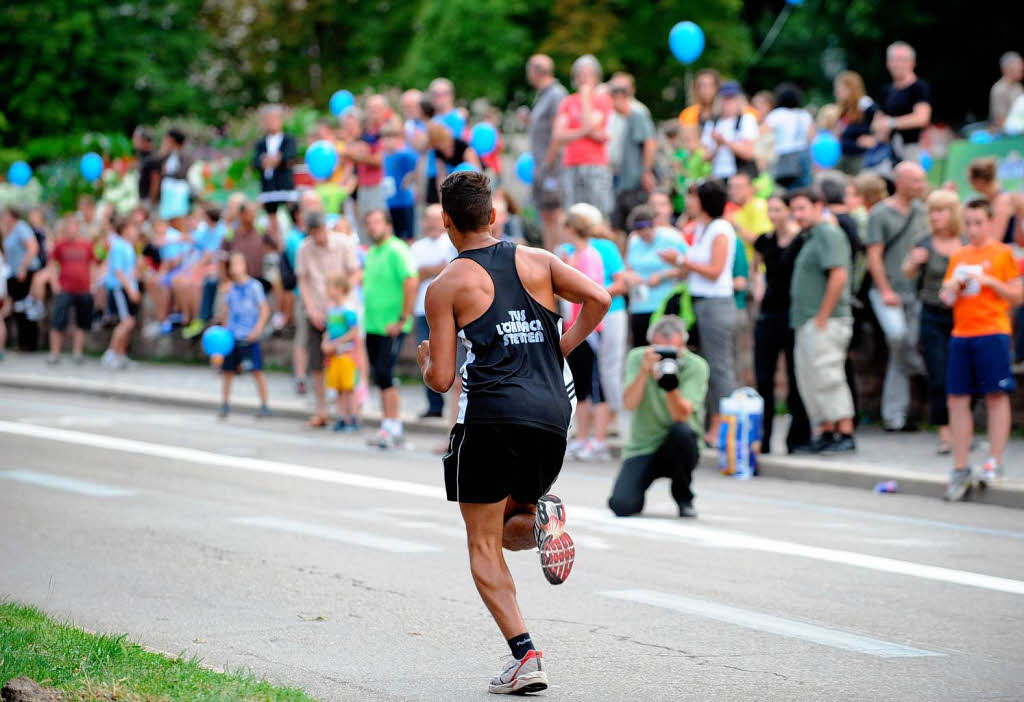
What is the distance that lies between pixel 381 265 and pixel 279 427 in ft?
8.36

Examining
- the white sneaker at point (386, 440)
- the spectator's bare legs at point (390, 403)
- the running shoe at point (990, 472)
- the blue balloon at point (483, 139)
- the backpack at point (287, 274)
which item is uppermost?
the blue balloon at point (483, 139)

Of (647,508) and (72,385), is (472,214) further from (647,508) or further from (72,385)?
(72,385)

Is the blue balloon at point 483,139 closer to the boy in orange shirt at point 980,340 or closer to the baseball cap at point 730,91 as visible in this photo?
the baseball cap at point 730,91

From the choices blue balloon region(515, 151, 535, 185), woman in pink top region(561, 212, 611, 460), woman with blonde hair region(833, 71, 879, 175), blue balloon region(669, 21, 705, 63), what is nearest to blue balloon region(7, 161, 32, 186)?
blue balloon region(515, 151, 535, 185)

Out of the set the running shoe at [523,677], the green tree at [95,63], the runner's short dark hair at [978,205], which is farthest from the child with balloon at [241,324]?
the green tree at [95,63]

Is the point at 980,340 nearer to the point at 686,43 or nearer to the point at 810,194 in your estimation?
the point at 810,194

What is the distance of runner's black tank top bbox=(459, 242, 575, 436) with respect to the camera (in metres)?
6.43

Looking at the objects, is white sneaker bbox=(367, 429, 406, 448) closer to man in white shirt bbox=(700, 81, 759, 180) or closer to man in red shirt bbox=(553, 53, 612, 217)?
man in red shirt bbox=(553, 53, 612, 217)

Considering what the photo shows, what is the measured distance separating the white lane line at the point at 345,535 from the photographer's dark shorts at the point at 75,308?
14.3 m

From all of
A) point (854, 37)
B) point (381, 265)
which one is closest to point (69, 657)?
point (381, 265)

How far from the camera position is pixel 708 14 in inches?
1609

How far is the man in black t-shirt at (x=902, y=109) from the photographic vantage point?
17.3m

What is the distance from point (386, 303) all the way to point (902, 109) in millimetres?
5874

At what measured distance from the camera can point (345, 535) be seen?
10.3 meters
